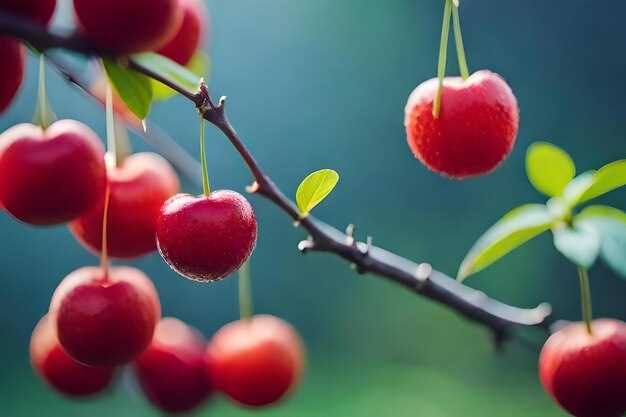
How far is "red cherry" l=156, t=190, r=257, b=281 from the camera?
0.49 metres

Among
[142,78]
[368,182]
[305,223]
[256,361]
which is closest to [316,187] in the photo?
[305,223]

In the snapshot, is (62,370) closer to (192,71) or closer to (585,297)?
(192,71)

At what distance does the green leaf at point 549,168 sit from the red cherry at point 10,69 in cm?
37

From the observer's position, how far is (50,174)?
1.66 ft

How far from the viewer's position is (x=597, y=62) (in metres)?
3.43

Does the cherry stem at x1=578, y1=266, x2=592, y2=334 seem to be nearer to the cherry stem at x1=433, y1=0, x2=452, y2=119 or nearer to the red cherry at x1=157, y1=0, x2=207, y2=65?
the cherry stem at x1=433, y1=0, x2=452, y2=119

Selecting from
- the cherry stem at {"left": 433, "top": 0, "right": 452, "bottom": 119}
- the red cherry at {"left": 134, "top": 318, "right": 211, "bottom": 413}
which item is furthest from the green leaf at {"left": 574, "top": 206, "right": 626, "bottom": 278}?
the red cherry at {"left": 134, "top": 318, "right": 211, "bottom": 413}

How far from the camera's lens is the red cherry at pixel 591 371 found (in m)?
0.56

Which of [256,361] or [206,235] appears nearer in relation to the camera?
[206,235]

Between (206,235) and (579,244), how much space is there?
24 centimetres

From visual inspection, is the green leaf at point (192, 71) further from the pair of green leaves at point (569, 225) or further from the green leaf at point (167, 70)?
the pair of green leaves at point (569, 225)

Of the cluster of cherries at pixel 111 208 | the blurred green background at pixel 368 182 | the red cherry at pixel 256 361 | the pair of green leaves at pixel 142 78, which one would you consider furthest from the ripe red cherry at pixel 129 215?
the blurred green background at pixel 368 182

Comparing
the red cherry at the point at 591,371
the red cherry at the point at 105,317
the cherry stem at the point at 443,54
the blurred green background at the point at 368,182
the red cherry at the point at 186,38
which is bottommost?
the red cherry at the point at 105,317

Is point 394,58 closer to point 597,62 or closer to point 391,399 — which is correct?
point 597,62
